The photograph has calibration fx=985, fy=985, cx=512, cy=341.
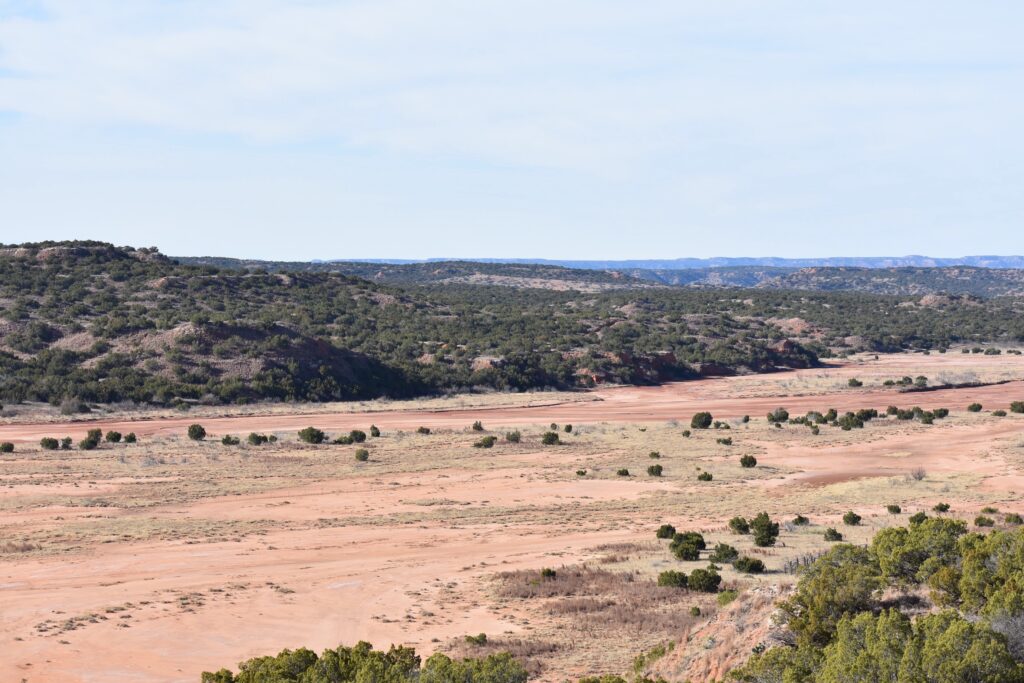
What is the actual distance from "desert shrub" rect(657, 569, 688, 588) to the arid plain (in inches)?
15.7

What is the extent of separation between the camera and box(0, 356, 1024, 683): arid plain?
63.7 ft

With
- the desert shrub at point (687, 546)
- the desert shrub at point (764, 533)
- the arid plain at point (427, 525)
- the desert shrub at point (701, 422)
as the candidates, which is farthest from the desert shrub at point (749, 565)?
the desert shrub at point (701, 422)

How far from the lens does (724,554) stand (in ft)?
84.1

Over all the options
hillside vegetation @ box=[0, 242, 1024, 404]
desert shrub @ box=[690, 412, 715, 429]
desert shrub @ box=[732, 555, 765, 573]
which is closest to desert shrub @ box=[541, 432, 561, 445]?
desert shrub @ box=[690, 412, 715, 429]

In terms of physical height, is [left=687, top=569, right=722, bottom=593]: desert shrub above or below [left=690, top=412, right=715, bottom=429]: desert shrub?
above

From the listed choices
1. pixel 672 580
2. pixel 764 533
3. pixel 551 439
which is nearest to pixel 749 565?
pixel 672 580

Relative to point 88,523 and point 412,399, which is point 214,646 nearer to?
point 88,523

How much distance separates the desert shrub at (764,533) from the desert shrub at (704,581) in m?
5.04

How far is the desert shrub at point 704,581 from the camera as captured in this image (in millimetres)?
22797

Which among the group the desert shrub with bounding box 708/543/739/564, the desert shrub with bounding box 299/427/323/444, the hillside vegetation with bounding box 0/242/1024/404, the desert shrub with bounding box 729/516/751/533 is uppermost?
the hillside vegetation with bounding box 0/242/1024/404

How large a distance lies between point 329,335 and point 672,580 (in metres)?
70.6

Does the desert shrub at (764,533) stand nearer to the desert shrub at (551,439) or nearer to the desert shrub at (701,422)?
the desert shrub at (551,439)

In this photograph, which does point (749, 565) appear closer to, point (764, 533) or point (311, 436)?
point (764, 533)

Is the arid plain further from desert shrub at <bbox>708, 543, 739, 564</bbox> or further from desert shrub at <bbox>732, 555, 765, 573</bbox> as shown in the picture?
desert shrub at <bbox>708, 543, 739, 564</bbox>
